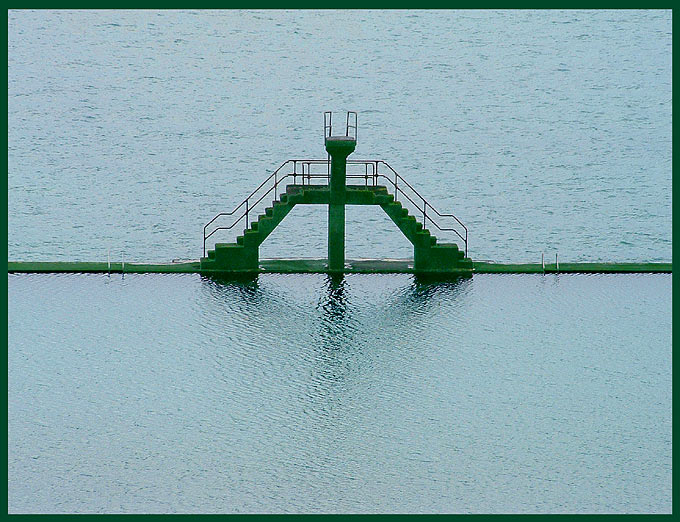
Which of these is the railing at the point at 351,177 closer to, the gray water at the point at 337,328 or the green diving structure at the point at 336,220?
the green diving structure at the point at 336,220

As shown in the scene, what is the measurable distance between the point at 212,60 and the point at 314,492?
275 ft

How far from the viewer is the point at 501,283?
5303cm

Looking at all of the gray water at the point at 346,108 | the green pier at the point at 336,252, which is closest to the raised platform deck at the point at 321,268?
the green pier at the point at 336,252

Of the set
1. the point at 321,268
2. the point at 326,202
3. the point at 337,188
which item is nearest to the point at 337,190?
the point at 337,188

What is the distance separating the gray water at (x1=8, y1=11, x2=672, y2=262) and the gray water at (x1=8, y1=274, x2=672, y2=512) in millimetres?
11821

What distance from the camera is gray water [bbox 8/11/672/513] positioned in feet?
119

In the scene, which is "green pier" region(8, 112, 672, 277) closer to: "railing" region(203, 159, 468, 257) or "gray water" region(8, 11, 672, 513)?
"railing" region(203, 159, 468, 257)

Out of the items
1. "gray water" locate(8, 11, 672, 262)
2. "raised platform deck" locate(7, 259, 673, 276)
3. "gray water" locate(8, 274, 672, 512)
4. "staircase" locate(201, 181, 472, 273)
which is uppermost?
"gray water" locate(8, 11, 672, 262)

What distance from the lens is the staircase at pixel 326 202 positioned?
51562 millimetres

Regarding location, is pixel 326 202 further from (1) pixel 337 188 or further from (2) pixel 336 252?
(2) pixel 336 252

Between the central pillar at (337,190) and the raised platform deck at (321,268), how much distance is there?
0.99m

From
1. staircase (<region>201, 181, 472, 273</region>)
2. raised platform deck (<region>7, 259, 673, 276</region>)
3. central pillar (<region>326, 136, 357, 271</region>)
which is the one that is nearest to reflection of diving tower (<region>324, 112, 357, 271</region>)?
central pillar (<region>326, 136, 357, 271</region>)

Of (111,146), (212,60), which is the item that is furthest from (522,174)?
(212,60)

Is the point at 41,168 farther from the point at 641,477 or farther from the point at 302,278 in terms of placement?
the point at 641,477
